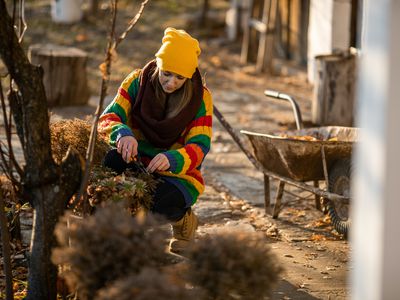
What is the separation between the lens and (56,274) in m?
4.21

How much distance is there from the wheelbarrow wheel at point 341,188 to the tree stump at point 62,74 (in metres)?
5.37

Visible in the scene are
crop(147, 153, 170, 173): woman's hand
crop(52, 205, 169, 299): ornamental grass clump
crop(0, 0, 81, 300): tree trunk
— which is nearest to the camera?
crop(52, 205, 169, 299): ornamental grass clump

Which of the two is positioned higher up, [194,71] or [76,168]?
[194,71]

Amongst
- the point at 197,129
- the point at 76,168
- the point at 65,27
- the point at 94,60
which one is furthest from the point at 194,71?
the point at 65,27

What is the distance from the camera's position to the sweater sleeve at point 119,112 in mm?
5055

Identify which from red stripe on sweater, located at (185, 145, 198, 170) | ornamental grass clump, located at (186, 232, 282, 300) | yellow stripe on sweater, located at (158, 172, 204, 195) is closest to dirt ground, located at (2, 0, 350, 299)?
yellow stripe on sweater, located at (158, 172, 204, 195)

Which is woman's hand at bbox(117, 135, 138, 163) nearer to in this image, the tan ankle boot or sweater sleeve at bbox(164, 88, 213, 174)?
sweater sleeve at bbox(164, 88, 213, 174)

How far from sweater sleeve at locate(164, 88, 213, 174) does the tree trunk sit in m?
0.83

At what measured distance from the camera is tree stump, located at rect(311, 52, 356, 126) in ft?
30.6

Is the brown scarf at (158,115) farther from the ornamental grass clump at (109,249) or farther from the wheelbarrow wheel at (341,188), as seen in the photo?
the ornamental grass clump at (109,249)

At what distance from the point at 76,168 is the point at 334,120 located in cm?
565

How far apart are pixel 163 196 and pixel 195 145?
0.34 metres

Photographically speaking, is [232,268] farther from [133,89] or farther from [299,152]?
[299,152]

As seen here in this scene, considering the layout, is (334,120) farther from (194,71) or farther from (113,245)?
(113,245)
